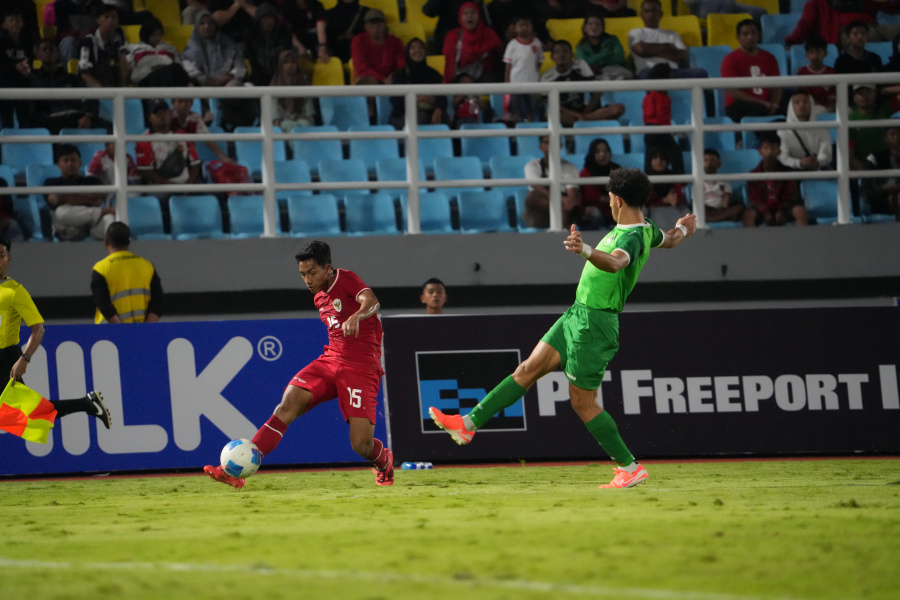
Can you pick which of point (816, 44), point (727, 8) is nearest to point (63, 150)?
point (816, 44)

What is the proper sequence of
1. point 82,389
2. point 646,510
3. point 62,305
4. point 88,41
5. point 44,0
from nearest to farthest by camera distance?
point 646,510 → point 82,389 → point 62,305 → point 88,41 → point 44,0

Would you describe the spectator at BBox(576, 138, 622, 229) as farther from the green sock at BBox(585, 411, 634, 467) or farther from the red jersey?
the green sock at BBox(585, 411, 634, 467)

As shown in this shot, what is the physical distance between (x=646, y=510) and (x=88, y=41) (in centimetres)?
940

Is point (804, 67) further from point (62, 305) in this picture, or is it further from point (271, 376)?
point (62, 305)

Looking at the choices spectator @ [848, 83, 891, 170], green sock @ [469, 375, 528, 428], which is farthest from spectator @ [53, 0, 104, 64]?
spectator @ [848, 83, 891, 170]

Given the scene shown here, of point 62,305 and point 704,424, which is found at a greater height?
point 62,305

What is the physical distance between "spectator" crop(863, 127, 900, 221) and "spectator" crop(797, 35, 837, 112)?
0.92 metres

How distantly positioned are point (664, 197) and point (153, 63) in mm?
6021

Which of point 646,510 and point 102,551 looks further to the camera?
point 646,510

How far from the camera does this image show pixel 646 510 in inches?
238

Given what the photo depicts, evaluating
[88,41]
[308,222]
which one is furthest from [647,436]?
[88,41]

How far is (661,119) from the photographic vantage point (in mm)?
12328

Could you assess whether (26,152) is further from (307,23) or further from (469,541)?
(469,541)

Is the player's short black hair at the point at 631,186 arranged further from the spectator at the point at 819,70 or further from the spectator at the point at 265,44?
the spectator at the point at 265,44
